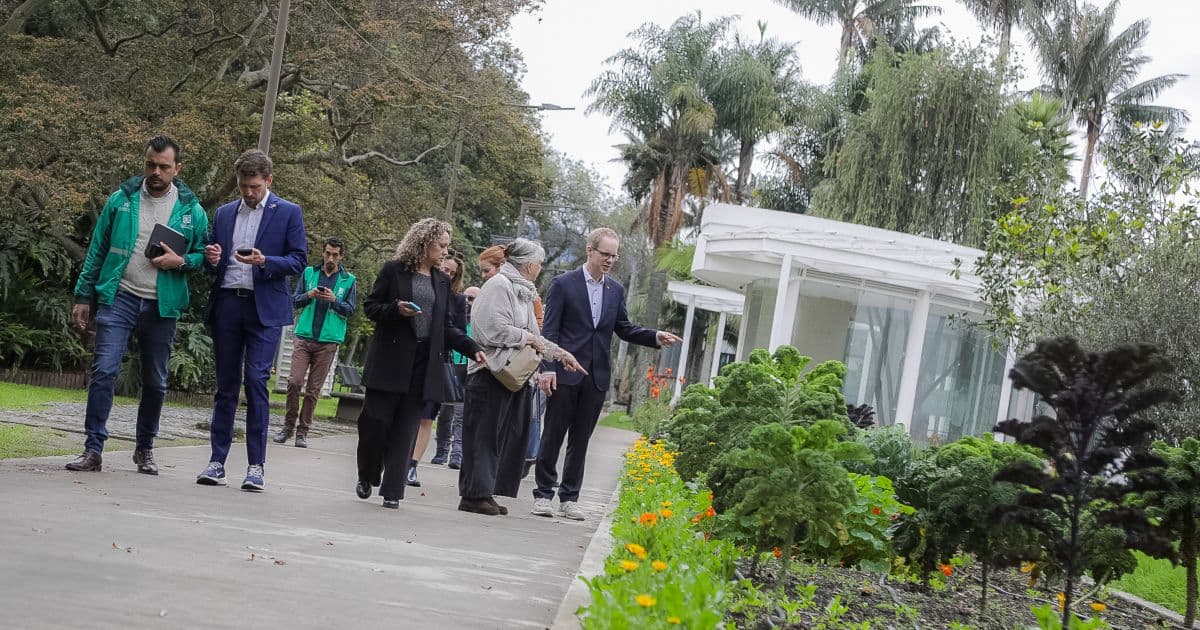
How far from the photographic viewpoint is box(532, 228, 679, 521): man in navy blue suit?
9.11 metres

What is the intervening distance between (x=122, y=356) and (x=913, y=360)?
17.8m

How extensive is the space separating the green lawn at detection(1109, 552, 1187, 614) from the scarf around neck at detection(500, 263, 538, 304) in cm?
434

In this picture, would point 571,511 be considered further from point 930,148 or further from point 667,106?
point 667,106

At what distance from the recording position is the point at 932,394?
933 inches

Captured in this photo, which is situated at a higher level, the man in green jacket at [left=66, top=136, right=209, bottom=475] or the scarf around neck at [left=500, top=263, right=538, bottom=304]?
the scarf around neck at [left=500, top=263, right=538, bottom=304]

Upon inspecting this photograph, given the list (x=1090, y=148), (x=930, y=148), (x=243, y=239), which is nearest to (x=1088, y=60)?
(x=1090, y=148)

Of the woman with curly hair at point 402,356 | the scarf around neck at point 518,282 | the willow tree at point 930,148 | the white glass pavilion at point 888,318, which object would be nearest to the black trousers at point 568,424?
the scarf around neck at point 518,282

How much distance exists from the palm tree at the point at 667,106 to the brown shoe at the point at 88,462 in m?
37.8

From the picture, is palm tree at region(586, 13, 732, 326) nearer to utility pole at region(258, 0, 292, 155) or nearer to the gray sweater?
utility pole at region(258, 0, 292, 155)

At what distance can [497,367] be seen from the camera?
8734 millimetres

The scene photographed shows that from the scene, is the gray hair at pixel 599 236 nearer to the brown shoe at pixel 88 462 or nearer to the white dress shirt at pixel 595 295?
the white dress shirt at pixel 595 295

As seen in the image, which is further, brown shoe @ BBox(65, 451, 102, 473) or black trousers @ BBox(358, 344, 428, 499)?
→ black trousers @ BBox(358, 344, 428, 499)

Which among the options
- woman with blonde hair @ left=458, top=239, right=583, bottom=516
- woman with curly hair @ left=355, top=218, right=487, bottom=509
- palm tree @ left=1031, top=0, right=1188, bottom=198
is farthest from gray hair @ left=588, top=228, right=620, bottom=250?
palm tree @ left=1031, top=0, right=1188, bottom=198

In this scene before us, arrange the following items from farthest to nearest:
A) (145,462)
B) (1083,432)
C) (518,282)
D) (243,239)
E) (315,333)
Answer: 1. (315,333)
2. (518,282)
3. (243,239)
4. (145,462)
5. (1083,432)
